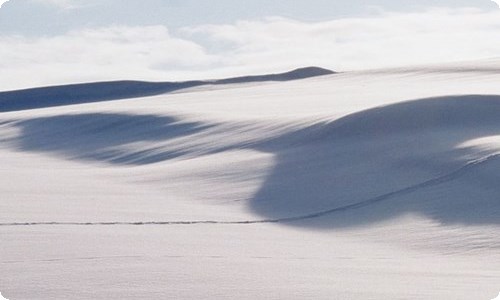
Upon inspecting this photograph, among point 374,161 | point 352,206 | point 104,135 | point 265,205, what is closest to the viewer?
point 352,206

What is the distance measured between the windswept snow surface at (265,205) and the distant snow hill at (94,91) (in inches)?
312

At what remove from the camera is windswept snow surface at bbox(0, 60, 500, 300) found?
480cm

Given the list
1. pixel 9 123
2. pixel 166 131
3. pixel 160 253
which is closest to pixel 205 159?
pixel 166 131

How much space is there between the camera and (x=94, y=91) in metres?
23.0

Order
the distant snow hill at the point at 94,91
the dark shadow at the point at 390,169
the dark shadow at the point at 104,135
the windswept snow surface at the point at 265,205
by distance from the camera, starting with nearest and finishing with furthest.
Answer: the windswept snow surface at the point at 265,205, the dark shadow at the point at 390,169, the dark shadow at the point at 104,135, the distant snow hill at the point at 94,91

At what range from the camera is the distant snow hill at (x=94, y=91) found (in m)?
22.3

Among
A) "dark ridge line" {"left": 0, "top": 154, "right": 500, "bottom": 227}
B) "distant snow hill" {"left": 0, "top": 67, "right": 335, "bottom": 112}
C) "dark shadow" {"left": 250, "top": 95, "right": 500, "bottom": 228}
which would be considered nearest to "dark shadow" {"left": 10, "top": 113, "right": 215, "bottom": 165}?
"dark shadow" {"left": 250, "top": 95, "right": 500, "bottom": 228}

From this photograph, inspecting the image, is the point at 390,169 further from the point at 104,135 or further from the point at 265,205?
the point at 104,135

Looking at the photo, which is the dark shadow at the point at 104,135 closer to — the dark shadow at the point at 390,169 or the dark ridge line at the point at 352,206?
the dark shadow at the point at 390,169

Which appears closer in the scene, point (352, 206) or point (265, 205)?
point (352, 206)

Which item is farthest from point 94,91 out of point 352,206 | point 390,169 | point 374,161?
point 352,206

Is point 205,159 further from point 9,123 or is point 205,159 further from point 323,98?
point 9,123

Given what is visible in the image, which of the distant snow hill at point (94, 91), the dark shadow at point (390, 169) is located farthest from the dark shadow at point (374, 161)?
the distant snow hill at point (94, 91)

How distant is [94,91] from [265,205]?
15860 mm
